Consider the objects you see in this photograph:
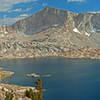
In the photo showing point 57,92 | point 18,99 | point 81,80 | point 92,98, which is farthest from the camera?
point 81,80

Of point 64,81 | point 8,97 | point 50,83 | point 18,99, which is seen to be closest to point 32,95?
point 18,99

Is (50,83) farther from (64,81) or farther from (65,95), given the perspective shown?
(65,95)

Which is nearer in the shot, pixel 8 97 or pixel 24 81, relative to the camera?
pixel 8 97

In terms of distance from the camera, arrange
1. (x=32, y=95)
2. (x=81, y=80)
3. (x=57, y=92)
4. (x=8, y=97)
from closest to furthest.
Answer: (x=8, y=97) < (x=32, y=95) < (x=57, y=92) < (x=81, y=80)

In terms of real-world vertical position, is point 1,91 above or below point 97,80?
above

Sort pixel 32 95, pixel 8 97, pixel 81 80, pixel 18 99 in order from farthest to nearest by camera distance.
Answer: pixel 81 80
pixel 32 95
pixel 18 99
pixel 8 97

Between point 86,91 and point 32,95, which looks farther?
point 86,91

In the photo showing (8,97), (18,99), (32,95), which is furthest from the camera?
(32,95)

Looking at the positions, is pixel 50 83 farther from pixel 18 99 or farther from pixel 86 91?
pixel 18 99

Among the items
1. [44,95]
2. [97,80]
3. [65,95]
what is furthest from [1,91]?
[97,80]
